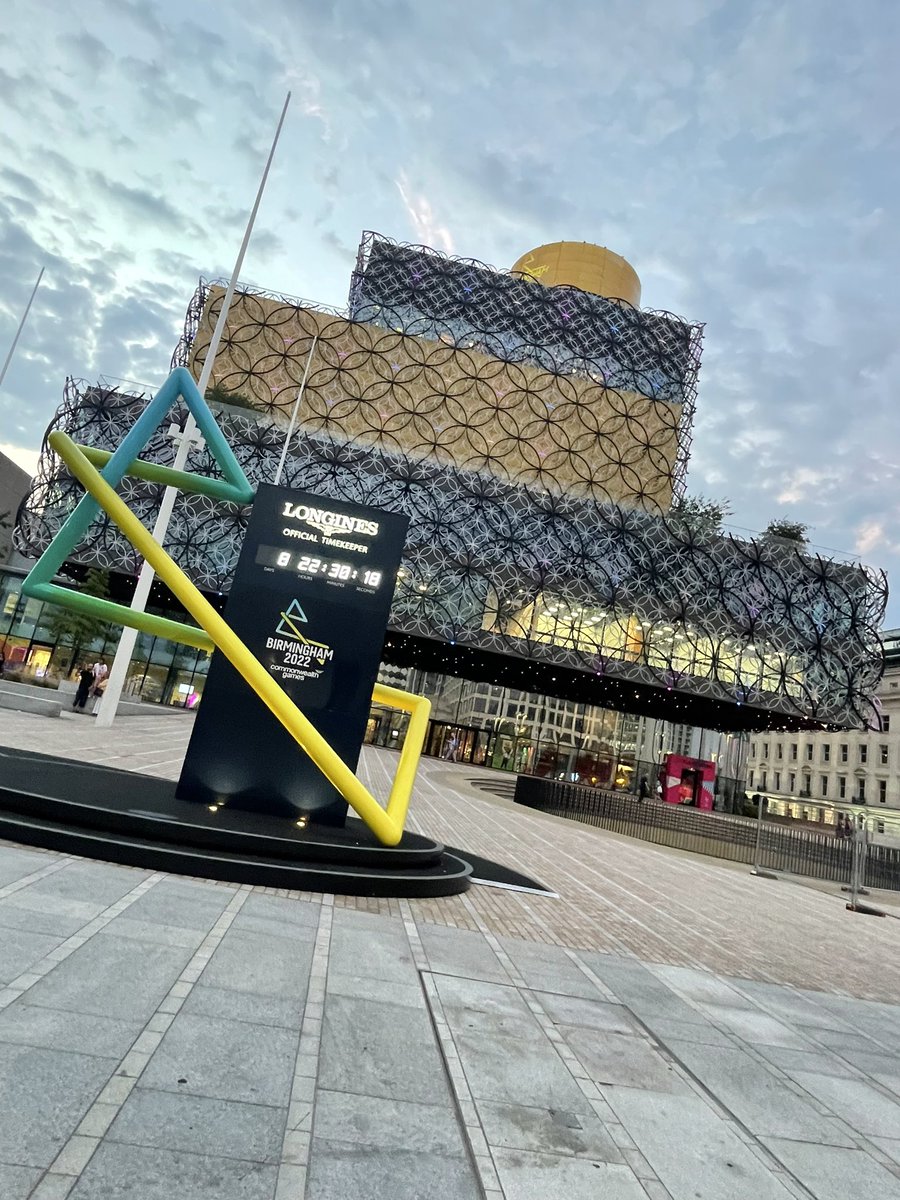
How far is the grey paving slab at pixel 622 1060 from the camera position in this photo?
421 centimetres

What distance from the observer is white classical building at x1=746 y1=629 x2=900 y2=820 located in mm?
72375

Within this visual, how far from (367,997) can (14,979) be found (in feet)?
7.17

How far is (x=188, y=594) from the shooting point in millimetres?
8594

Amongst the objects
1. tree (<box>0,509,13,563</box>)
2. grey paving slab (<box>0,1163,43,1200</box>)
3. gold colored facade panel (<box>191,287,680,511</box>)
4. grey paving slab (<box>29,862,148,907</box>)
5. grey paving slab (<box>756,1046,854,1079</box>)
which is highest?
gold colored facade panel (<box>191,287,680,511</box>)

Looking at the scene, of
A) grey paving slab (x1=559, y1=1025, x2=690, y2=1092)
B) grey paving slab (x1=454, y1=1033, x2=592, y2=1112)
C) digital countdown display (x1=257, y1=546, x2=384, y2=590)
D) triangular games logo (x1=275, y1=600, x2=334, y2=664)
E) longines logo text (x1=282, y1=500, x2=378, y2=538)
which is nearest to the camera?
grey paving slab (x1=454, y1=1033, x2=592, y2=1112)

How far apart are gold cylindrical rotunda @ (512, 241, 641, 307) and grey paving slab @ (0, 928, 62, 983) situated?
250ft

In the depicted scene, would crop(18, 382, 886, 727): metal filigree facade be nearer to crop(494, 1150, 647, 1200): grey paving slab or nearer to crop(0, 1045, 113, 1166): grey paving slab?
crop(0, 1045, 113, 1166): grey paving slab

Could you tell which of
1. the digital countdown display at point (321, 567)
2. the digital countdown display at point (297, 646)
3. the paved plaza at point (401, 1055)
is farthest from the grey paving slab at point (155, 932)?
the digital countdown display at point (321, 567)

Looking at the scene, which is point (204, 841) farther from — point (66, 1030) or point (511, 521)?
point (511, 521)

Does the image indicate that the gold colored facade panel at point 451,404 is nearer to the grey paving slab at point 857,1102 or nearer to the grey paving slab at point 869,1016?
the grey paving slab at point 869,1016

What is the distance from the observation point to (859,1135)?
407 centimetres

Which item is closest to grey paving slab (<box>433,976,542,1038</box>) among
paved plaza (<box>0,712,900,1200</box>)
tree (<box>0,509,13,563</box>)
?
paved plaza (<box>0,712,900,1200</box>)

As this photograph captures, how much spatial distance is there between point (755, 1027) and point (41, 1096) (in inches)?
213

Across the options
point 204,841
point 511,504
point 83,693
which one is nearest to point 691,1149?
point 204,841
